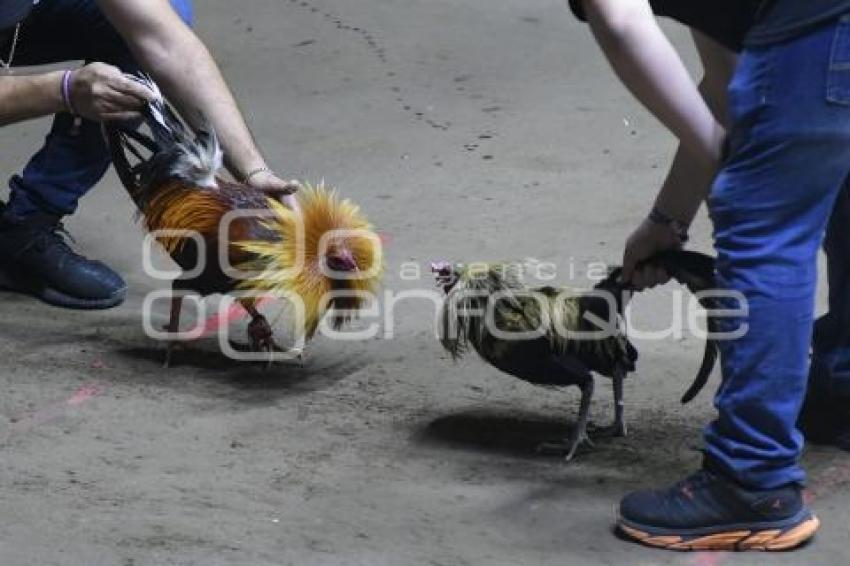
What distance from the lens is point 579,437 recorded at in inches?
133

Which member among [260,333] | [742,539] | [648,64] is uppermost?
[648,64]

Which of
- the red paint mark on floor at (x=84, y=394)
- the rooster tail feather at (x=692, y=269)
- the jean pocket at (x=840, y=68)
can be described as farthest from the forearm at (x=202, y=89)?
the jean pocket at (x=840, y=68)

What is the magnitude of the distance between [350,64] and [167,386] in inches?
129

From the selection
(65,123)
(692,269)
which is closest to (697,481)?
(692,269)

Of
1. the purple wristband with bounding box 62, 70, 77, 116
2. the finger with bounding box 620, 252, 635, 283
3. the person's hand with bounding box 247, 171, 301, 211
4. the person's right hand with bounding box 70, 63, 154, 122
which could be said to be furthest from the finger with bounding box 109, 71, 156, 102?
the finger with bounding box 620, 252, 635, 283

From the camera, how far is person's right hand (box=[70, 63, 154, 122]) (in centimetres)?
381

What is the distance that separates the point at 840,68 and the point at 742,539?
0.94 metres

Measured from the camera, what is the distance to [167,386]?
12.7 ft

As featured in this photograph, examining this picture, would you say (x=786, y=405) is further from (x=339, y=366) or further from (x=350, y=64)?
(x=350, y=64)

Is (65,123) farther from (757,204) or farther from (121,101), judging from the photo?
(757,204)

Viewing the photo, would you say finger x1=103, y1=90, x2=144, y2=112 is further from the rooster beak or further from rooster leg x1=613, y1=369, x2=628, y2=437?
rooster leg x1=613, y1=369, x2=628, y2=437

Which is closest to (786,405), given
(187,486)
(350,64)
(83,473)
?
(187,486)

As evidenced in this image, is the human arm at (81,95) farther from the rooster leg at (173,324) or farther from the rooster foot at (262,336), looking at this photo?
the rooster foot at (262,336)

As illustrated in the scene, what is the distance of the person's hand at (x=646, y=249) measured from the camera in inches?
124
